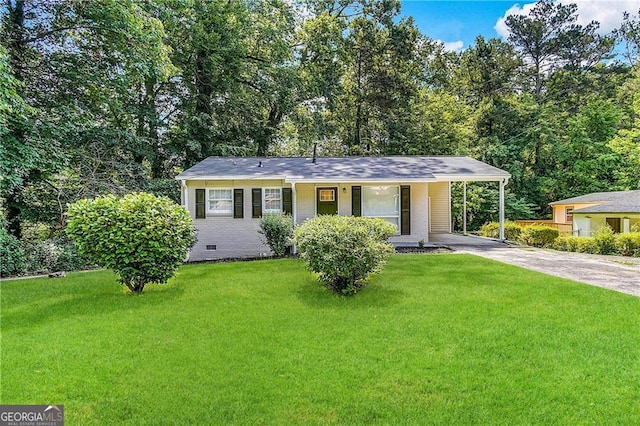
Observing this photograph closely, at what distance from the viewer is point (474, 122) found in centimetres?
2717

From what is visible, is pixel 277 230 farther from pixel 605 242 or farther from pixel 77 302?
pixel 605 242

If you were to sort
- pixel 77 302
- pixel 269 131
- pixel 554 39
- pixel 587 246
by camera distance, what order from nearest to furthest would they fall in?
pixel 77 302, pixel 587 246, pixel 269 131, pixel 554 39

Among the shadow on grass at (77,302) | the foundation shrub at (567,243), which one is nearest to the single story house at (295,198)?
the foundation shrub at (567,243)

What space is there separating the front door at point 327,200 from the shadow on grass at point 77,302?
6.97 m

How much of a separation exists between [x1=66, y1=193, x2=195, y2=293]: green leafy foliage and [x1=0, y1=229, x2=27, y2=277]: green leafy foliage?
4.38 meters

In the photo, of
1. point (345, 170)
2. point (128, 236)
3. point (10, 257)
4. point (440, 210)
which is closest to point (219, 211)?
point (345, 170)

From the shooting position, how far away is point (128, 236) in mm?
6672

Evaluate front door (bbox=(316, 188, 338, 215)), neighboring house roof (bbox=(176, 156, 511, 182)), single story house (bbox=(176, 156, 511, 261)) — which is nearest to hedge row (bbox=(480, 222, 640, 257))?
single story house (bbox=(176, 156, 511, 261))

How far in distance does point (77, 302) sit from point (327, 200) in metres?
8.95

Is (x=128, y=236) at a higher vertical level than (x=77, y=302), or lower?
higher

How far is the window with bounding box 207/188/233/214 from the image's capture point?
A: 44.6ft

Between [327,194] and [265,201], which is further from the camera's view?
[327,194]

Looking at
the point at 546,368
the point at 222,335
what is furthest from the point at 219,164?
the point at 546,368

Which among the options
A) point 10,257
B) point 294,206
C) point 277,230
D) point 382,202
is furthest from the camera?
point 382,202
